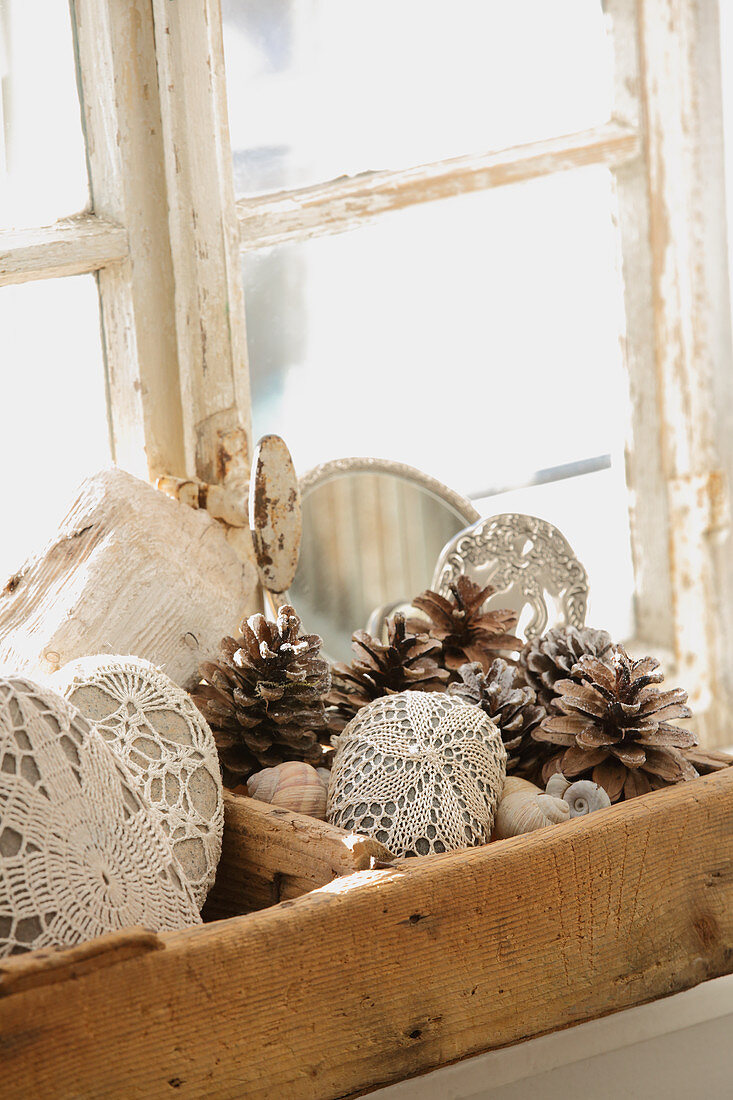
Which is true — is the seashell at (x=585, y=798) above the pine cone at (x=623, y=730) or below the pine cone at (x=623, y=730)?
below

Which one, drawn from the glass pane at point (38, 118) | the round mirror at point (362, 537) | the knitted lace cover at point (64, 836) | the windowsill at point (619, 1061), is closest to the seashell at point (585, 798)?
the windowsill at point (619, 1061)

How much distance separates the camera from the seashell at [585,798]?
0.71 meters

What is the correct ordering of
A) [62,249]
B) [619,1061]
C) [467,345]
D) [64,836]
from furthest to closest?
[467,345] → [62,249] → [619,1061] → [64,836]

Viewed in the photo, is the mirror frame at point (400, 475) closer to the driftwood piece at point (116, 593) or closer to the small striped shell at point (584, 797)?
the driftwood piece at point (116, 593)

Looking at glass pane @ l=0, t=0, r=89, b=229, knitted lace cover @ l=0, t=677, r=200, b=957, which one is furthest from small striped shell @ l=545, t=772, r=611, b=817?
glass pane @ l=0, t=0, r=89, b=229

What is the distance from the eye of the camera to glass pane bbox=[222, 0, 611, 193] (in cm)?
104

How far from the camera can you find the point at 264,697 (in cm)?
77

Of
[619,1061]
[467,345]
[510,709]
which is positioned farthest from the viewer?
[467,345]

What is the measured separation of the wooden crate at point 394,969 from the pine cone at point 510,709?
0.12m

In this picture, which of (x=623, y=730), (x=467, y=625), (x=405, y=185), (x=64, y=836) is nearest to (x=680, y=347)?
(x=405, y=185)

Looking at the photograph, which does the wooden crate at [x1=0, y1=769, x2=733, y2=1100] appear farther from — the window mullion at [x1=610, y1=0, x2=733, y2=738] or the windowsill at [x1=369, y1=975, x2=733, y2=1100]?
the window mullion at [x1=610, y1=0, x2=733, y2=738]

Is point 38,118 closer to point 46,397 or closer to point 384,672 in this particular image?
point 46,397

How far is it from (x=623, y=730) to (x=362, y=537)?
0.41 metres

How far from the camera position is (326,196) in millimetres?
1070
